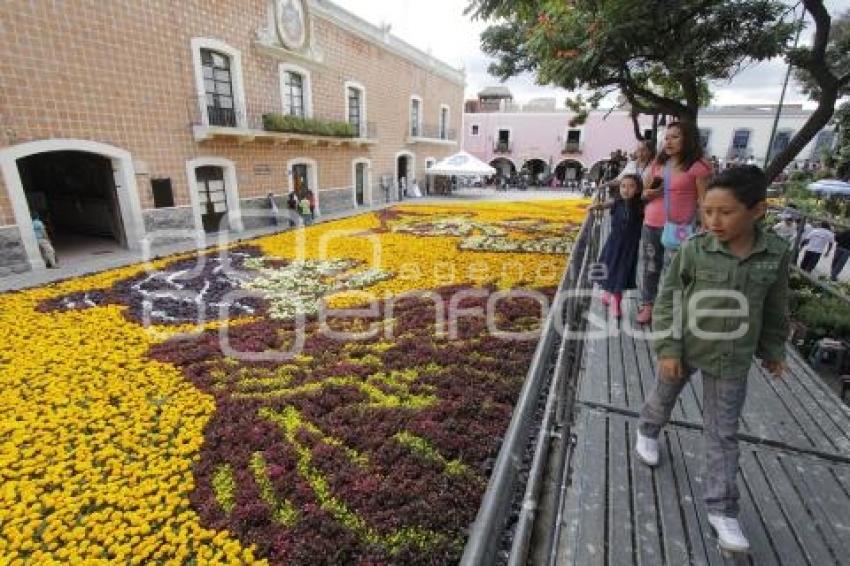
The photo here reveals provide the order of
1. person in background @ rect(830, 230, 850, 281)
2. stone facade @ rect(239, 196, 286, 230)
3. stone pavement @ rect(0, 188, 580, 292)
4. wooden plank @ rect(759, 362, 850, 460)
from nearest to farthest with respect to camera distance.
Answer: wooden plank @ rect(759, 362, 850, 460)
person in background @ rect(830, 230, 850, 281)
stone pavement @ rect(0, 188, 580, 292)
stone facade @ rect(239, 196, 286, 230)

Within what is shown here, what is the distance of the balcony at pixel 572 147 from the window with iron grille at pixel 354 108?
956 inches

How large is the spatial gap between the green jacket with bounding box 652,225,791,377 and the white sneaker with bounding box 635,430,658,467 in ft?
2.23

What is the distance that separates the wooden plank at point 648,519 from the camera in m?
2.19

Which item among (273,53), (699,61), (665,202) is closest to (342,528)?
(665,202)

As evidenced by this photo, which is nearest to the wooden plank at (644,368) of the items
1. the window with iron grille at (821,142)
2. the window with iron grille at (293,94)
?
the window with iron grille at (293,94)

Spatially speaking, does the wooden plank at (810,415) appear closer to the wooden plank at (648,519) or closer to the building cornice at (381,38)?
the wooden plank at (648,519)

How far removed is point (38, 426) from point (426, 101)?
2868cm

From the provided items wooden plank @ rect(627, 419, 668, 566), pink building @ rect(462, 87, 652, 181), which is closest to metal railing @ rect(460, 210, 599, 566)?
wooden plank @ rect(627, 419, 668, 566)

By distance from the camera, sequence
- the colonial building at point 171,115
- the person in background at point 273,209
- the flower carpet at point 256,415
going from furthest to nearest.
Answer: the person in background at point 273,209 → the colonial building at point 171,115 → the flower carpet at point 256,415

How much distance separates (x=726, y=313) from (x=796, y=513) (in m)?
1.26

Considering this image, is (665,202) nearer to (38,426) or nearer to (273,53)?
(38,426)

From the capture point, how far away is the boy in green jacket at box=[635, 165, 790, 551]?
2131 mm

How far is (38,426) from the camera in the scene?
4250mm

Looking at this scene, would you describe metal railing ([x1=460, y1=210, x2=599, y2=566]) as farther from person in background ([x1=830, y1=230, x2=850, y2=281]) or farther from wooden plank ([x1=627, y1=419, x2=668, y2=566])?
person in background ([x1=830, y1=230, x2=850, y2=281])
